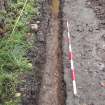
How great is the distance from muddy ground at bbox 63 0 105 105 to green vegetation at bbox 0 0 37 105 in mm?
821

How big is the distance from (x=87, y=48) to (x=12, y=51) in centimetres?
162

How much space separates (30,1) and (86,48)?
2355 mm

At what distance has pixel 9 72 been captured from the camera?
207 inches

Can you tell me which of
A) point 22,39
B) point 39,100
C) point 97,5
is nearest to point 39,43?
point 22,39

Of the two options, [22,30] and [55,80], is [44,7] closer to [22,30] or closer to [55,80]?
[22,30]

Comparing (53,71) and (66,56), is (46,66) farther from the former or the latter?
(66,56)

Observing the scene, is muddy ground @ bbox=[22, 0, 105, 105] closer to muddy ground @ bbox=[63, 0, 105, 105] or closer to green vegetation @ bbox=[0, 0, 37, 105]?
muddy ground @ bbox=[63, 0, 105, 105]

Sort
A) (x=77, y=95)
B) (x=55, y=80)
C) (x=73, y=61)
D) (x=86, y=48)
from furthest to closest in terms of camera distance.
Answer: (x=86, y=48) → (x=73, y=61) → (x=55, y=80) → (x=77, y=95)

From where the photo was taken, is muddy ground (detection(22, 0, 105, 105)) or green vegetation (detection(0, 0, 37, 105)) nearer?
green vegetation (detection(0, 0, 37, 105))

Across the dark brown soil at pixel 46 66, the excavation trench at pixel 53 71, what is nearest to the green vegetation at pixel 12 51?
the dark brown soil at pixel 46 66

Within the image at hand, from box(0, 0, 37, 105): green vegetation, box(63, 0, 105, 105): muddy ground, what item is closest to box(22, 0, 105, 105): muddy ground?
box(63, 0, 105, 105): muddy ground

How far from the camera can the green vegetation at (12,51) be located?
191 inches

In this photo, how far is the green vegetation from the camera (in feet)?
15.9

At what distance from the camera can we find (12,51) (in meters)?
5.54
